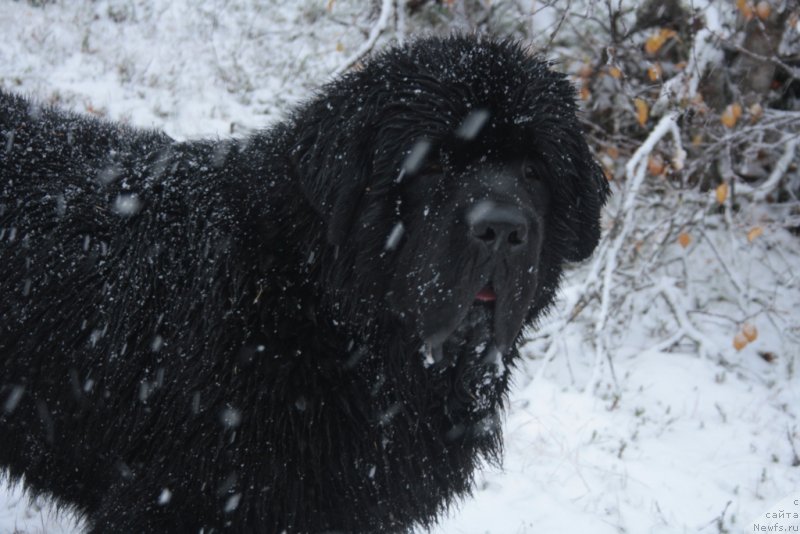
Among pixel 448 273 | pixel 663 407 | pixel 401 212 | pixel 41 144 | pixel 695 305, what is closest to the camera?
pixel 448 273

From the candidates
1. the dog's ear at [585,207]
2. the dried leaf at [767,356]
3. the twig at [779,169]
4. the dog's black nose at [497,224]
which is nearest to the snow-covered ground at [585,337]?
the dried leaf at [767,356]

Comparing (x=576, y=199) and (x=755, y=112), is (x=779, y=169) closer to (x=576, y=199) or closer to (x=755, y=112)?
(x=755, y=112)

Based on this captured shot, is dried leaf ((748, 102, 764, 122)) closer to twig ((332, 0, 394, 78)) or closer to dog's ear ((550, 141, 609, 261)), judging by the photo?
twig ((332, 0, 394, 78))

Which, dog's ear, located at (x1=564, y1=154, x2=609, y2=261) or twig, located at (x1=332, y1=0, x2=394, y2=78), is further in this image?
twig, located at (x1=332, y1=0, x2=394, y2=78)

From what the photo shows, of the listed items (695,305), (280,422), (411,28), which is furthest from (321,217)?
(411,28)

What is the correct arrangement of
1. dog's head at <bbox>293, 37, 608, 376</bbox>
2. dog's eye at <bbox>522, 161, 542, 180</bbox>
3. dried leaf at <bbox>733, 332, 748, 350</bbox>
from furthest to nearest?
dried leaf at <bbox>733, 332, 748, 350</bbox>, dog's eye at <bbox>522, 161, 542, 180</bbox>, dog's head at <bbox>293, 37, 608, 376</bbox>

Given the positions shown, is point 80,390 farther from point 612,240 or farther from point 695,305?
point 695,305

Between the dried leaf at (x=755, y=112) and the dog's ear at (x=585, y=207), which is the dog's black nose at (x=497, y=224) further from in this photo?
the dried leaf at (x=755, y=112)

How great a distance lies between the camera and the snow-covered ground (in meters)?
3.79

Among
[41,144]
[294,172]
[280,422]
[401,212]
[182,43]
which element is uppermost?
[182,43]

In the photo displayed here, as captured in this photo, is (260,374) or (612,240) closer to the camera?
(260,374)

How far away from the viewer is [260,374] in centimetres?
223

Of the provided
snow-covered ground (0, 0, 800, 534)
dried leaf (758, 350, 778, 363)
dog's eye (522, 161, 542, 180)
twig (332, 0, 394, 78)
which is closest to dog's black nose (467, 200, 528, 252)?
dog's eye (522, 161, 542, 180)

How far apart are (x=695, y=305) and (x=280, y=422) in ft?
16.4
